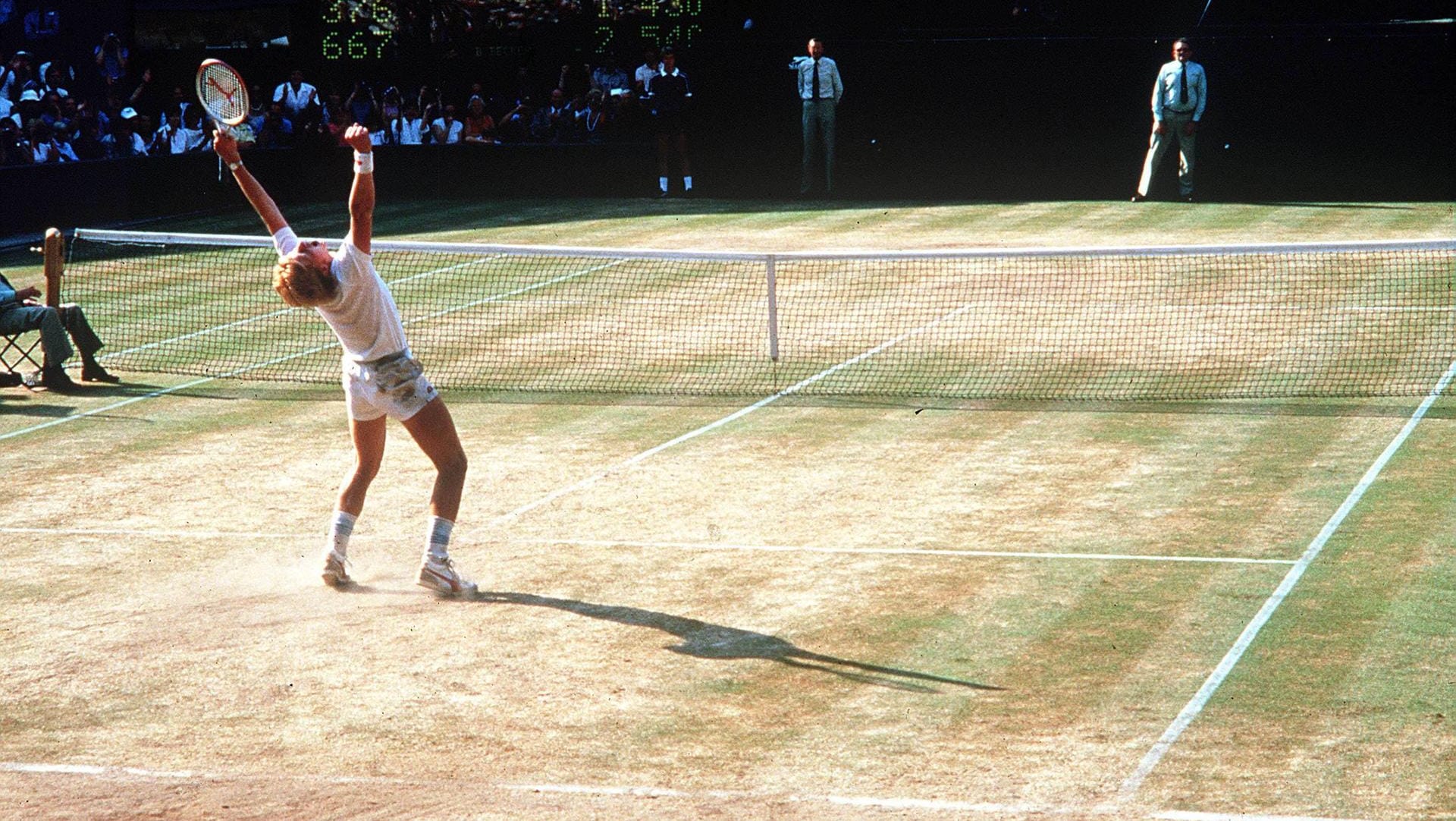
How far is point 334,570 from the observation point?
9148 mm

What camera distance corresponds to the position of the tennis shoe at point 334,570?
30.0 ft

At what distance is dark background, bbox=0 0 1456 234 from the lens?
27.5 m

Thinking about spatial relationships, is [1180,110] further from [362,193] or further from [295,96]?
[362,193]

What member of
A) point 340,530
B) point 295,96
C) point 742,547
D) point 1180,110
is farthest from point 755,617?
point 295,96

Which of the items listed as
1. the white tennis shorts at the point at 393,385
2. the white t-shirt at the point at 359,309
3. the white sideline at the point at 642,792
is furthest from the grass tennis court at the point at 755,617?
the white t-shirt at the point at 359,309

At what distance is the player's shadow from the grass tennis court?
23mm

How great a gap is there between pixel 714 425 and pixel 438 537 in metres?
4.64

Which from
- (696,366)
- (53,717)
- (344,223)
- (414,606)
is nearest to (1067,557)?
(414,606)

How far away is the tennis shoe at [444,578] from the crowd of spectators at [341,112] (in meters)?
22.2

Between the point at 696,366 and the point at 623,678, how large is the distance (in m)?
8.36

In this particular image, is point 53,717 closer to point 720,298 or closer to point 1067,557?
point 1067,557

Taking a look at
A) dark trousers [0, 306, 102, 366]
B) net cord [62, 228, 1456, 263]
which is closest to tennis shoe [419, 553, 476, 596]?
net cord [62, 228, 1456, 263]

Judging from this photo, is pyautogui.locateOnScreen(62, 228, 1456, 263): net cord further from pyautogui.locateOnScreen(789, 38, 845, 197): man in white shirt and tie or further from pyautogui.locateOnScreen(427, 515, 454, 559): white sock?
pyautogui.locateOnScreen(789, 38, 845, 197): man in white shirt and tie

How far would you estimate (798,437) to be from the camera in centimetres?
1289
